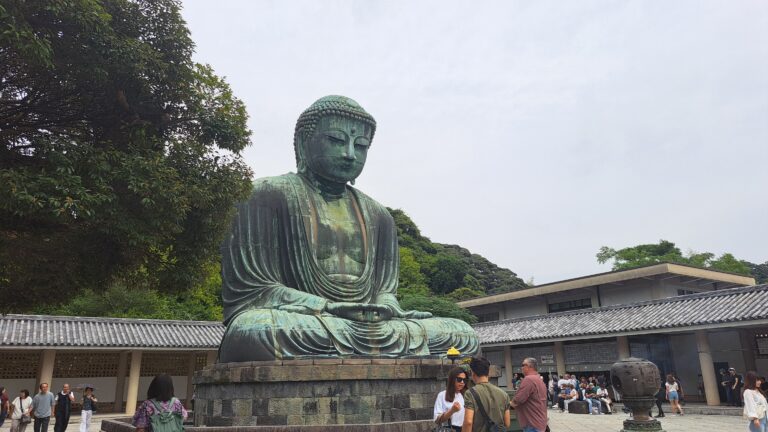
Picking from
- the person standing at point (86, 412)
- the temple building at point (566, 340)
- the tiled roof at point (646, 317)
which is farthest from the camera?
the temple building at point (566, 340)

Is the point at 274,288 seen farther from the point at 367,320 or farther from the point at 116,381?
the point at 116,381

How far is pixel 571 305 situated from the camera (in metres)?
28.2

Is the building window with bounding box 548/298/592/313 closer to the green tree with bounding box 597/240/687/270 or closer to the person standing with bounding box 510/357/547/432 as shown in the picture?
the green tree with bounding box 597/240/687/270

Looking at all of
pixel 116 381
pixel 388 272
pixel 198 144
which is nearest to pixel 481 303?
pixel 116 381

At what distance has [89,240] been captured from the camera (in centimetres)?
558

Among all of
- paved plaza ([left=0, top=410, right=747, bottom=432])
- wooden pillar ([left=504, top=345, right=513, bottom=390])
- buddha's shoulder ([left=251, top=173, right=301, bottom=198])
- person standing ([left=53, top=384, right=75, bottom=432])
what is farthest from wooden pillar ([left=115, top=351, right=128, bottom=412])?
buddha's shoulder ([left=251, top=173, right=301, bottom=198])

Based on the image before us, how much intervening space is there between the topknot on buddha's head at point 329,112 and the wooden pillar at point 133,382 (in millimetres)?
14682

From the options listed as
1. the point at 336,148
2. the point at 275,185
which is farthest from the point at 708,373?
the point at 275,185

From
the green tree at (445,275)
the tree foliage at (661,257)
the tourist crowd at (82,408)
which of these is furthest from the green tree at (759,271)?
the tourist crowd at (82,408)

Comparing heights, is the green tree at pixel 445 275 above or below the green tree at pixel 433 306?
above

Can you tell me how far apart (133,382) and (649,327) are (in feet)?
57.9

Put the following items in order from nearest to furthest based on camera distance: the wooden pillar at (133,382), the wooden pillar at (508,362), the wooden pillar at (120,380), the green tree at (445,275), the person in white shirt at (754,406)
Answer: the person in white shirt at (754,406) → the wooden pillar at (133,382) → the wooden pillar at (120,380) → the wooden pillar at (508,362) → the green tree at (445,275)

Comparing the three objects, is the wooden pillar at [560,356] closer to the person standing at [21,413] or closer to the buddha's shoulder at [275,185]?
the buddha's shoulder at [275,185]

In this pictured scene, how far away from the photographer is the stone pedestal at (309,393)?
22.5 ft
